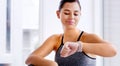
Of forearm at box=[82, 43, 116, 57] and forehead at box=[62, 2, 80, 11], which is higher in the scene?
forehead at box=[62, 2, 80, 11]

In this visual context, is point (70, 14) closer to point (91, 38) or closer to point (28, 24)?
point (91, 38)

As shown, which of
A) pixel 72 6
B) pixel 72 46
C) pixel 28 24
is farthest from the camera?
pixel 28 24

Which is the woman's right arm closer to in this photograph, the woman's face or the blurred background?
the woman's face

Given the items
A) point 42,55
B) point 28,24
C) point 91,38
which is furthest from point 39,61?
point 28,24

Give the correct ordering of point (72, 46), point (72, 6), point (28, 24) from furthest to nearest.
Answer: point (28, 24), point (72, 6), point (72, 46)

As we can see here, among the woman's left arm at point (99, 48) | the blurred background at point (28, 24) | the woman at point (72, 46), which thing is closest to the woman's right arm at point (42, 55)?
the woman at point (72, 46)

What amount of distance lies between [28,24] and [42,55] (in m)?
0.55

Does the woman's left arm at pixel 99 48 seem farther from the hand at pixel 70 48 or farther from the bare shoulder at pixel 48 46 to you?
the bare shoulder at pixel 48 46

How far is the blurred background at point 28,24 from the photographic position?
132 centimetres

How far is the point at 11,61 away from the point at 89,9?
547 millimetres

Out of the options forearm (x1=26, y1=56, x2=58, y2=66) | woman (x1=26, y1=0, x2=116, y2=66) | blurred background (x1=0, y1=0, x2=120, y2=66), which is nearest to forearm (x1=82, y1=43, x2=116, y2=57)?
woman (x1=26, y1=0, x2=116, y2=66)

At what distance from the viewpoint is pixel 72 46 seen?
77 cm

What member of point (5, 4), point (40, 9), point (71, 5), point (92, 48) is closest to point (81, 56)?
point (92, 48)

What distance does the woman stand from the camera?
2.62 ft
